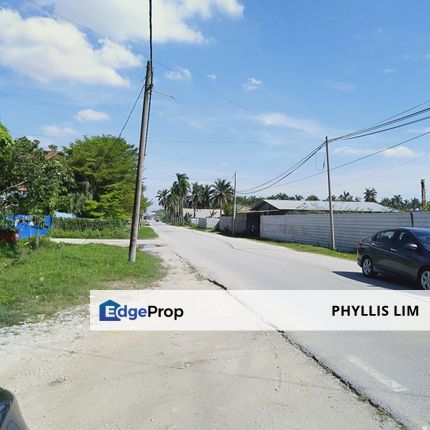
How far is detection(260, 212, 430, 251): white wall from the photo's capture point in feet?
68.2

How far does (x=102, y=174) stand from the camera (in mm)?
46750

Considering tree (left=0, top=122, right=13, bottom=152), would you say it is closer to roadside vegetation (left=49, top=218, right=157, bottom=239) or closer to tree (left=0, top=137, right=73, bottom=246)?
tree (left=0, top=137, right=73, bottom=246)

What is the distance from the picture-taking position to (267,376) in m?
4.57

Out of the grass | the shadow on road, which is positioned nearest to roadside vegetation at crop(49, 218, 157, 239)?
the grass

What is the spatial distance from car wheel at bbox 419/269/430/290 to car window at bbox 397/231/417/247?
94cm

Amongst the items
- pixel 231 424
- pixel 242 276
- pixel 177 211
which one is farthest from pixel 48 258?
pixel 177 211

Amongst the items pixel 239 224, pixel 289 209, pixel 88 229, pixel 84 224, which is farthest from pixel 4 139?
pixel 239 224

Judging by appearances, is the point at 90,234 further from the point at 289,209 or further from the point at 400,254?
the point at 400,254

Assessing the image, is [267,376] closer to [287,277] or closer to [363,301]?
[363,301]

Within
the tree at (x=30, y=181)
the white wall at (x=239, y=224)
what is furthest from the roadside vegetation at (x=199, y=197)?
the tree at (x=30, y=181)

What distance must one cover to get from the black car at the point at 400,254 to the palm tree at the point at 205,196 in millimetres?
101921

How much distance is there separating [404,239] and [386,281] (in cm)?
140

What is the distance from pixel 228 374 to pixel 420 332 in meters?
3.36

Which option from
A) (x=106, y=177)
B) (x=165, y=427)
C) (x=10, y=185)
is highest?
(x=106, y=177)
